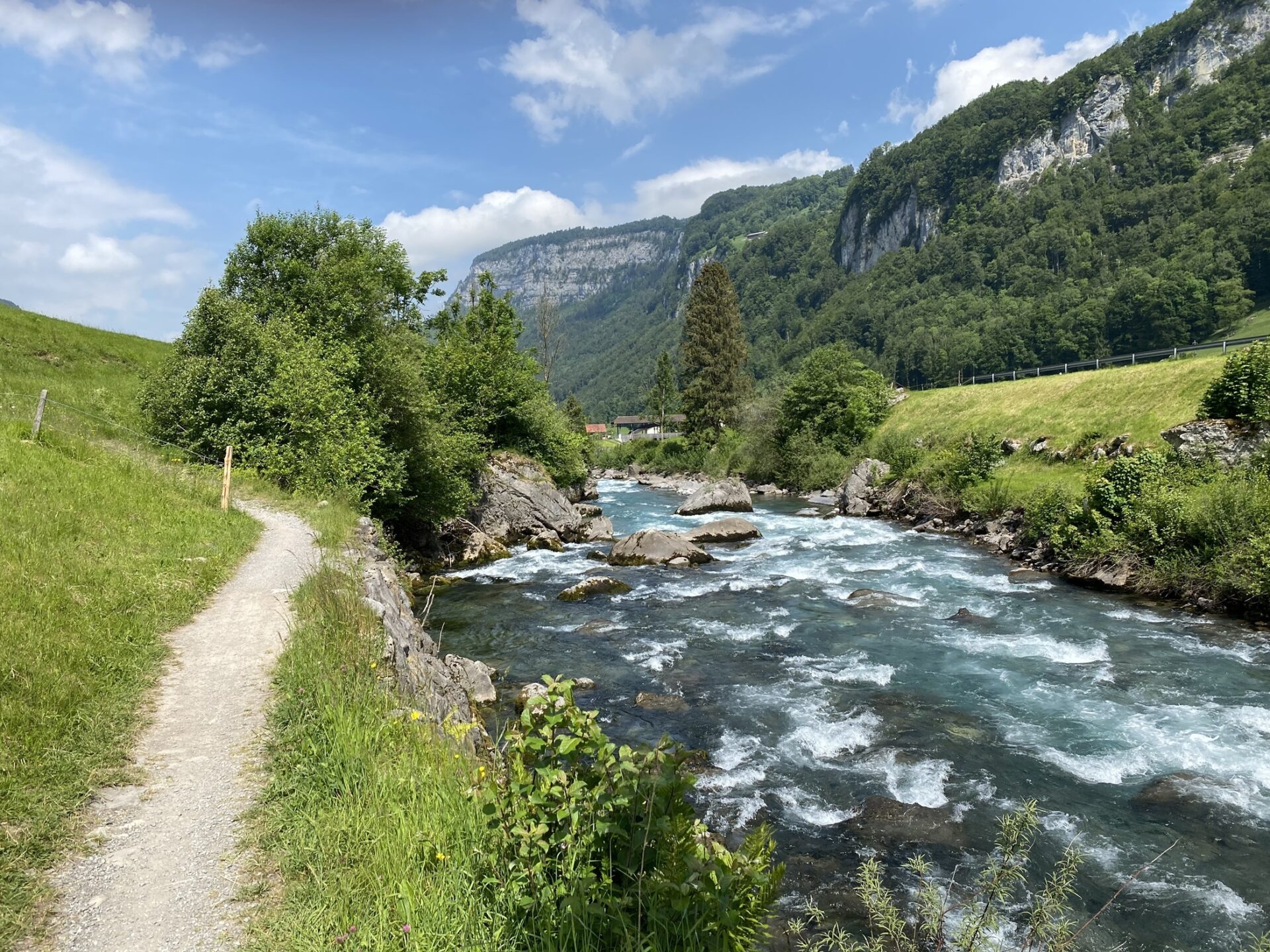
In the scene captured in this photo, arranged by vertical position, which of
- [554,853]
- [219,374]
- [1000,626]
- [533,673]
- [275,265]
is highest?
[275,265]

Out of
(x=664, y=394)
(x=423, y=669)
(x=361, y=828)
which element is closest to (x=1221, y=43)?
(x=664, y=394)

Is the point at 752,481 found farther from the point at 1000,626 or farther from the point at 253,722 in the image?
the point at 253,722

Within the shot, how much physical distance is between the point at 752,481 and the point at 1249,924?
2083 inches

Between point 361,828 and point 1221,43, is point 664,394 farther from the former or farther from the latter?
point 1221,43

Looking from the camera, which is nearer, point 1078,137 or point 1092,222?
point 1092,222

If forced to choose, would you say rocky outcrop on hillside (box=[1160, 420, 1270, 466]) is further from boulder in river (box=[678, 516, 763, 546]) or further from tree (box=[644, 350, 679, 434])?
tree (box=[644, 350, 679, 434])

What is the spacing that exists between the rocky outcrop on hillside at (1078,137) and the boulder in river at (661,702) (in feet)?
637

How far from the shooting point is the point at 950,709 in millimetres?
12648

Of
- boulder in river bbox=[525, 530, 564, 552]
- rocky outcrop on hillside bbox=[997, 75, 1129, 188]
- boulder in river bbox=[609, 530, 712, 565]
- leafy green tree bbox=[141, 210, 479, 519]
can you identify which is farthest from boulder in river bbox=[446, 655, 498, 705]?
rocky outcrop on hillside bbox=[997, 75, 1129, 188]

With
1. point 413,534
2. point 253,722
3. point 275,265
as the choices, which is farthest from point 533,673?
point 275,265

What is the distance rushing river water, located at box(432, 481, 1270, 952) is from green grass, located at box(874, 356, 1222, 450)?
12.8 metres

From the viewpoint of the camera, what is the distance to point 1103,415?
3247cm

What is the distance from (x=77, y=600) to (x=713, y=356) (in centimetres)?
7014

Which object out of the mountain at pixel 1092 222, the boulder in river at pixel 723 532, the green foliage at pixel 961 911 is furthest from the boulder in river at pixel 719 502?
the mountain at pixel 1092 222
